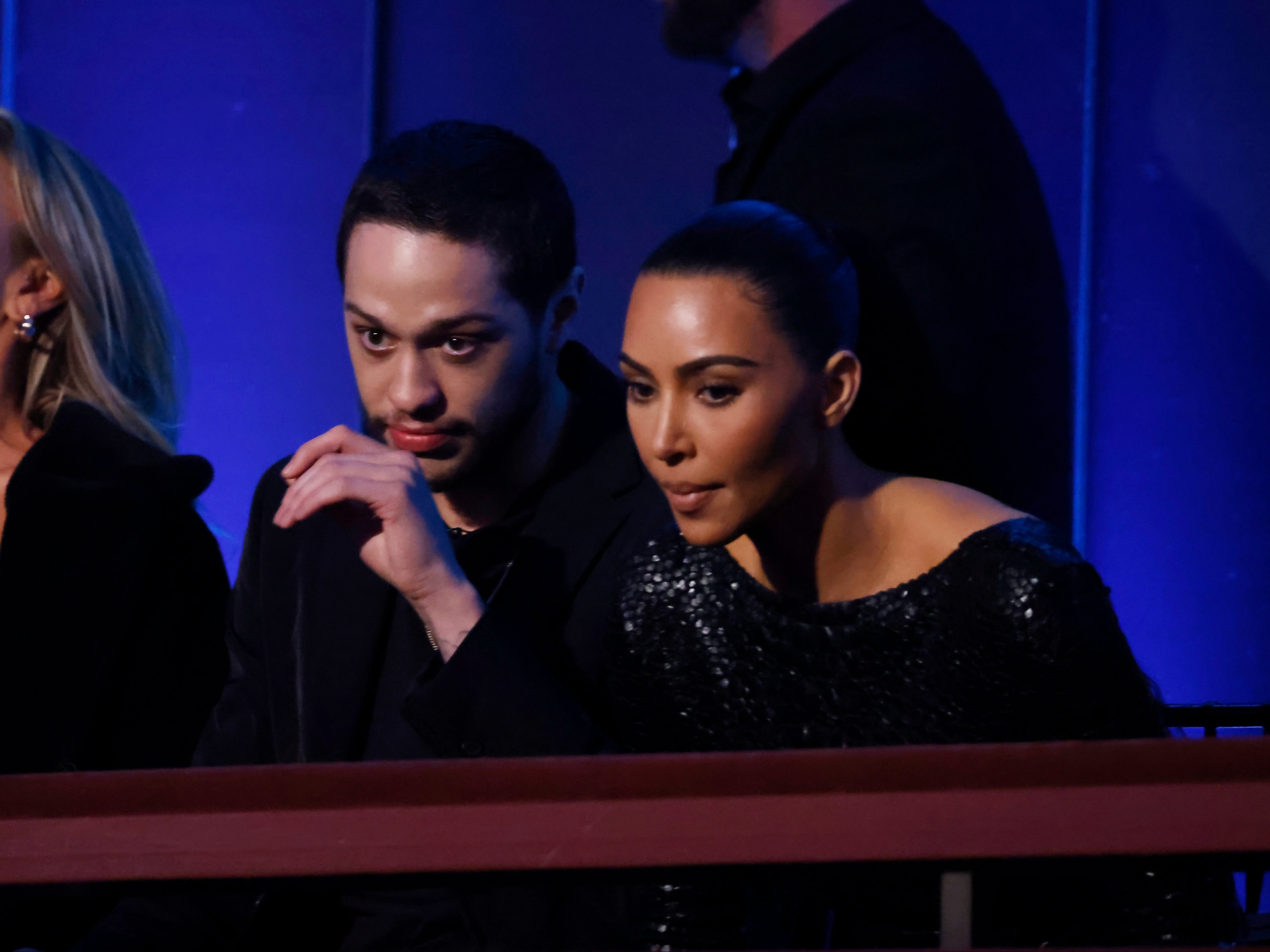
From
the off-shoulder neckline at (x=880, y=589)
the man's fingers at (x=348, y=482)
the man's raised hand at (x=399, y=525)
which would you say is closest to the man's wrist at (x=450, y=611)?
the man's raised hand at (x=399, y=525)

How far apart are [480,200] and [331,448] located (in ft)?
1.13

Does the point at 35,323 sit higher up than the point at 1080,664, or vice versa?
the point at 35,323

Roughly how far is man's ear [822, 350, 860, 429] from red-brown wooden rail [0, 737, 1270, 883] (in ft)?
1.68

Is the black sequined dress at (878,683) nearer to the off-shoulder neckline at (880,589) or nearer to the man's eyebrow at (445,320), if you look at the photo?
the off-shoulder neckline at (880,589)

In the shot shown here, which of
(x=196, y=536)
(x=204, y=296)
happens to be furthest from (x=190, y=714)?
(x=204, y=296)

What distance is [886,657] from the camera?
48.4 inches

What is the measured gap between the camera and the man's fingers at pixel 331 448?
1.31 meters

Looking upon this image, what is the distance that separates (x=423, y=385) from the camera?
1440mm

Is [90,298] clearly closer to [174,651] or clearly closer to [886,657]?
[174,651]

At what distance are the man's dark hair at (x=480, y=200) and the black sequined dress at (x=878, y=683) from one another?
1.14ft

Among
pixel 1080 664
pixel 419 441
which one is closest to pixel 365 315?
pixel 419 441

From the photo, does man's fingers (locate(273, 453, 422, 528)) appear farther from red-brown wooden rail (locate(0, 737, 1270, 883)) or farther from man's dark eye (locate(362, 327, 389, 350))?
red-brown wooden rail (locate(0, 737, 1270, 883))

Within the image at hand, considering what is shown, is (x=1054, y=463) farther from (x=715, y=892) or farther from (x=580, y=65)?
(x=580, y=65)

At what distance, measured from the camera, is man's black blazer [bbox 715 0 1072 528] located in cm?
139
